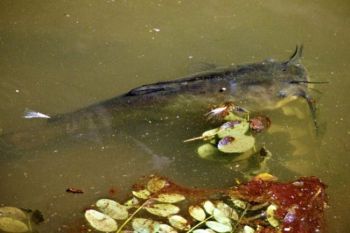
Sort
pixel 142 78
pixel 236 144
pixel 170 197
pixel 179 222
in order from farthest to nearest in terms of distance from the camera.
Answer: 1. pixel 142 78
2. pixel 236 144
3. pixel 170 197
4. pixel 179 222

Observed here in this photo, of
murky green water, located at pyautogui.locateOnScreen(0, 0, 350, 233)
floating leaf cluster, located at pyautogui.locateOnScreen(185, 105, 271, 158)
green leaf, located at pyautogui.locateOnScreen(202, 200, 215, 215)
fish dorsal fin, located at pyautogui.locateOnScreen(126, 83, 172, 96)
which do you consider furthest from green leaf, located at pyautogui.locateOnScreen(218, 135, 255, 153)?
fish dorsal fin, located at pyautogui.locateOnScreen(126, 83, 172, 96)

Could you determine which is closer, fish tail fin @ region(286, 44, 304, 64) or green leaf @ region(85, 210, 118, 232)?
green leaf @ region(85, 210, 118, 232)

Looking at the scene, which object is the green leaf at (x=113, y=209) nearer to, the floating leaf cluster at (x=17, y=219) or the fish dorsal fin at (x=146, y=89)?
the floating leaf cluster at (x=17, y=219)

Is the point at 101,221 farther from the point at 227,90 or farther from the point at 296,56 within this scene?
the point at 296,56

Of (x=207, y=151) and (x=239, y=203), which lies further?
(x=207, y=151)

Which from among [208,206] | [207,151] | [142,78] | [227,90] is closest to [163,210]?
[208,206]

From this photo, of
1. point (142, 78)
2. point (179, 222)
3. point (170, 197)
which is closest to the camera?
point (179, 222)

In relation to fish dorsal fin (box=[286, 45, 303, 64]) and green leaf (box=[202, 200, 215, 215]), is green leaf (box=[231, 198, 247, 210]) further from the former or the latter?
fish dorsal fin (box=[286, 45, 303, 64])
